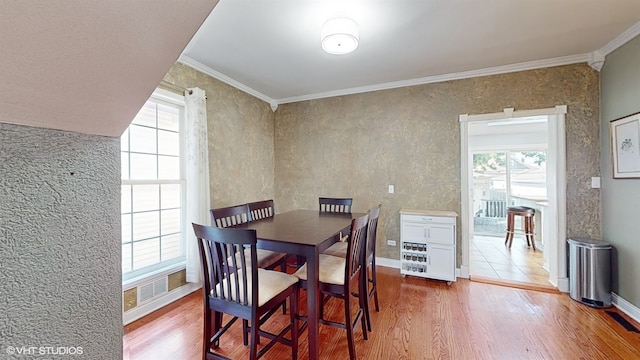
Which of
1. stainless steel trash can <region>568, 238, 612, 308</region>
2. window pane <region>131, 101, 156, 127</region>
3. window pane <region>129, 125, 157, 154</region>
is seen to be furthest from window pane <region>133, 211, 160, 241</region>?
stainless steel trash can <region>568, 238, 612, 308</region>

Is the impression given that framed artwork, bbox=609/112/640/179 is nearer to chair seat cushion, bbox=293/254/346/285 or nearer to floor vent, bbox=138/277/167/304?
chair seat cushion, bbox=293/254/346/285

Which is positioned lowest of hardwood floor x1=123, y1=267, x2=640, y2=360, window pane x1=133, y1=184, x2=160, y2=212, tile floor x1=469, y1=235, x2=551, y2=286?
hardwood floor x1=123, y1=267, x2=640, y2=360

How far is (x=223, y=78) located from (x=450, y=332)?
362 cm

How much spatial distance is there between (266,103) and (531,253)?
16.4 feet

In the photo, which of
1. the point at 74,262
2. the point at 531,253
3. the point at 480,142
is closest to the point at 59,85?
the point at 74,262

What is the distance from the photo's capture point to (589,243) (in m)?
2.67

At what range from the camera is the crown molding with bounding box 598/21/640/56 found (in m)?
2.35

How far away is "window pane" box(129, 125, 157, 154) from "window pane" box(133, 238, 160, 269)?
0.90 metres

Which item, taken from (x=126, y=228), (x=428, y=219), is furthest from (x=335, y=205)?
(x=126, y=228)

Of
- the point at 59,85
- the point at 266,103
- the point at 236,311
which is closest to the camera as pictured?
the point at 59,85

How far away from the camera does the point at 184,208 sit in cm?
297

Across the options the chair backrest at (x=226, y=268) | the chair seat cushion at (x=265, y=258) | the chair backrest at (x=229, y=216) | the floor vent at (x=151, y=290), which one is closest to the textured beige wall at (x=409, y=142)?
the chair backrest at (x=229, y=216)

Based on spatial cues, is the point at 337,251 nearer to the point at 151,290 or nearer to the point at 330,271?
the point at 330,271

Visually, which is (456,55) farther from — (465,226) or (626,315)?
(626,315)
